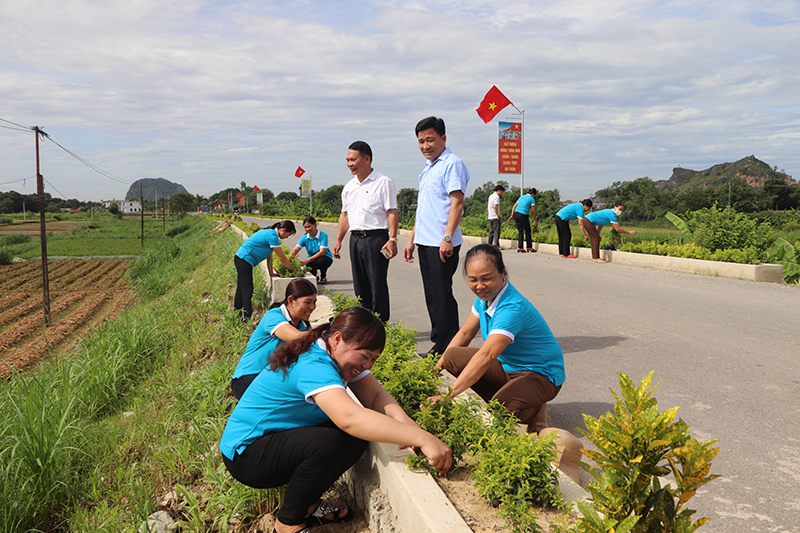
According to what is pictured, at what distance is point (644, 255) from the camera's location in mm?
12289

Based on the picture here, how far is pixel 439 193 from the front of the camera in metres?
4.91

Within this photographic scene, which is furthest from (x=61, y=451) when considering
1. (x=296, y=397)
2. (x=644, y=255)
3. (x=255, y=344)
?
(x=644, y=255)

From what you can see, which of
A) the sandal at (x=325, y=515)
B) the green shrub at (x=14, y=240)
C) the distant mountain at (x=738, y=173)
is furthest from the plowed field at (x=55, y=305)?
the distant mountain at (x=738, y=173)

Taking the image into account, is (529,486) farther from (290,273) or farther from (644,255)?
(644,255)

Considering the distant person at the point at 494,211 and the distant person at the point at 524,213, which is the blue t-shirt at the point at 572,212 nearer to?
the distant person at the point at 524,213

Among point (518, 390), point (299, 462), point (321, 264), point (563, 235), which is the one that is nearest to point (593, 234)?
point (563, 235)

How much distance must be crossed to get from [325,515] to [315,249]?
8.28 meters

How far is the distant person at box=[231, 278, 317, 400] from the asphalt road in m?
1.93

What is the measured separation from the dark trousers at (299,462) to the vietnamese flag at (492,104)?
54.0 feet

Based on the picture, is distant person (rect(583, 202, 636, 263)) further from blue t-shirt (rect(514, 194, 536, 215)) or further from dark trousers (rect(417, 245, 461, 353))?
dark trousers (rect(417, 245, 461, 353))

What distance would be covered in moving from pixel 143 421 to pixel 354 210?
8.83ft

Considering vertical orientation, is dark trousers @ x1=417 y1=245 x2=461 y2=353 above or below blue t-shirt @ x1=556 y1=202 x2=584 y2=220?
below

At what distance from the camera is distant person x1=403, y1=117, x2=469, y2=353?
481 cm

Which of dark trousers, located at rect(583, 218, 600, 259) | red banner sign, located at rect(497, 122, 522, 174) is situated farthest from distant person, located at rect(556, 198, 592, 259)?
red banner sign, located at rect(497, 122, 522, 174)
